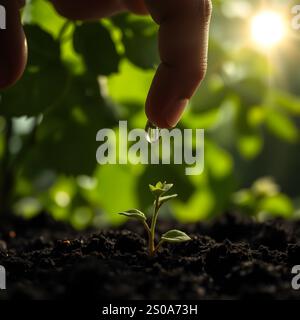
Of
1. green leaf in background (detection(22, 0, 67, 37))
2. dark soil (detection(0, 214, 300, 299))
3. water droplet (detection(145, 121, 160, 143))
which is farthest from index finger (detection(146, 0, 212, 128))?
green leaf in background (detection(22, 0, 67, 37))

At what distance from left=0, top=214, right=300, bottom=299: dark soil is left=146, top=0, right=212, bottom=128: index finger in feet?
0.70

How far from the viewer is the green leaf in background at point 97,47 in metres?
1.24

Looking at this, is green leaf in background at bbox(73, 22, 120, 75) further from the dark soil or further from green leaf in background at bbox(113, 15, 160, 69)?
the dark soil

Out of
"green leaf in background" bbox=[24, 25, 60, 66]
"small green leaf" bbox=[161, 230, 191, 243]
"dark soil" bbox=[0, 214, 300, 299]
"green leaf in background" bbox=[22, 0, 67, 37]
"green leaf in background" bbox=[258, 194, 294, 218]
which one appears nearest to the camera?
"dark soil" bbox=[0, 214, 300, 299]

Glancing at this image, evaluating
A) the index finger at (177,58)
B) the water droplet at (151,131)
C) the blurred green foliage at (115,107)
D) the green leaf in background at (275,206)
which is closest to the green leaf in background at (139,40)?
the blurred green foliage at (115,107)

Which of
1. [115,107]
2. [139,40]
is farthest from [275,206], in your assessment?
[139,40]

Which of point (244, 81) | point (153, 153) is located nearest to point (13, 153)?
point (153, 153)

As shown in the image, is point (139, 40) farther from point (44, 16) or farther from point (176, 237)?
point (176, 237)

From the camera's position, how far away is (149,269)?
0.79 meters

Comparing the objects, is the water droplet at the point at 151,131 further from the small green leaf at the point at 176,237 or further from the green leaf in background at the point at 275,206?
the green leaf in background at the point at 275,206

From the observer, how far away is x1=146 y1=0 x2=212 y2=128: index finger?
34.1 inches

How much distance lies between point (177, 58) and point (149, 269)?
311 millimetres

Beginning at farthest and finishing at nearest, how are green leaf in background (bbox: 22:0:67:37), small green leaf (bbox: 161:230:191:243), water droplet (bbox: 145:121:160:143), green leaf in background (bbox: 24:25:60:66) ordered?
green leaf in background (bbox: 22:0:67:37), green leaf in background (bbox: 24:25:60:66), water droplet (bbox: 145:121:160:143), small green leaf (bbox: 161:230:191:243)
